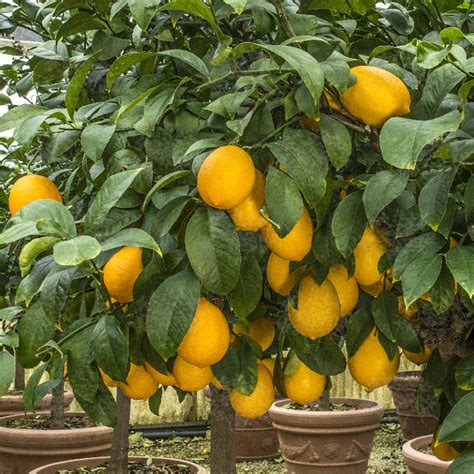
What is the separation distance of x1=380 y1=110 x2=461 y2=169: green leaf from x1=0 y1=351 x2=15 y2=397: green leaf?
14.4 inches

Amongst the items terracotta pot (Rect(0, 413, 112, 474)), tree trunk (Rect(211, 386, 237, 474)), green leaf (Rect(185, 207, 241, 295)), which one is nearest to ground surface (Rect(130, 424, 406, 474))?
terracotta pot (Rect(0, 413, 112, 474))

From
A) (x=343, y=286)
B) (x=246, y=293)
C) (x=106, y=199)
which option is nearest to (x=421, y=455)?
(x=343, y=286)

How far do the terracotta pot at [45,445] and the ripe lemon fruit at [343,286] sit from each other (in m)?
1.35

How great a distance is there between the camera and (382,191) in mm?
619

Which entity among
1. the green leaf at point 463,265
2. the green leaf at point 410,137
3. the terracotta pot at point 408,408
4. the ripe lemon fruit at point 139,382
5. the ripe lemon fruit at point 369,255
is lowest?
the terracotta pot at point 408,408

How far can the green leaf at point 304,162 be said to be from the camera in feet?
Answer: 2.11

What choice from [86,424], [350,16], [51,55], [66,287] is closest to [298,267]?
[66,287]

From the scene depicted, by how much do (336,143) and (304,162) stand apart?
0.11ft

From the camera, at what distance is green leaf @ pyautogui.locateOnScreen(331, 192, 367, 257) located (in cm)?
67

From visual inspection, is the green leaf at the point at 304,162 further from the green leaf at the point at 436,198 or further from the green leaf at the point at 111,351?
the green leaf at the point at 111,351

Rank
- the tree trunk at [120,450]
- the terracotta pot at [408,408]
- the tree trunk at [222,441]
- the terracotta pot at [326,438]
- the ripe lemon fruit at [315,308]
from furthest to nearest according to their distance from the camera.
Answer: the terracotta pot at [408,408]
the terracotta pot at [326,438]
the tree trunk at [120,450]
the tree trunk at [222,441]
the ripe lemon fruit at [315,308]

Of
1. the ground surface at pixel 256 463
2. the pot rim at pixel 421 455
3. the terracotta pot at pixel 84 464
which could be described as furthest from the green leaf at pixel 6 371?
the ground surface at pixel 256 463

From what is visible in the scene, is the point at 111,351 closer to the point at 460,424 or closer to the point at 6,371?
the point at 6,371

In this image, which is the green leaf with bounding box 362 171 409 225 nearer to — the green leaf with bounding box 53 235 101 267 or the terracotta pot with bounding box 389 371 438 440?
the green leaf with bounding box 53 235 101 267
